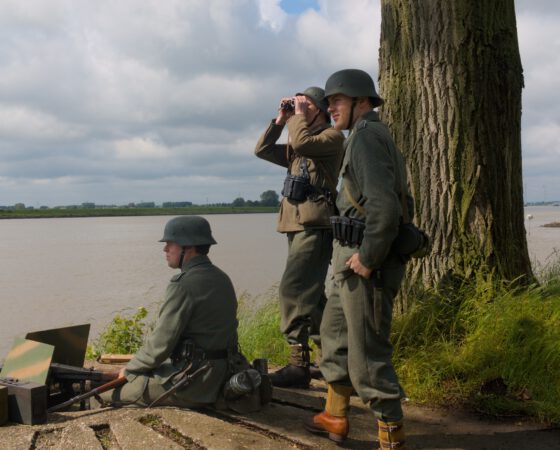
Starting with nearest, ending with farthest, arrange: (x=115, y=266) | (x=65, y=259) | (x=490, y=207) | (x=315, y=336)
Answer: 1. (x=315, y=336)
2. (x=490, y=207)
3. (x=115, y=266)
4. (x=65, y=259)

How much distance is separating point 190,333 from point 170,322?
171 millimetres

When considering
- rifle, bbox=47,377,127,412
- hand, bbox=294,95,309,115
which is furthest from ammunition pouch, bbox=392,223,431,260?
rifle, bbox=47,377,127,412

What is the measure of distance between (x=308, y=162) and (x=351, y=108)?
1103 millimetres

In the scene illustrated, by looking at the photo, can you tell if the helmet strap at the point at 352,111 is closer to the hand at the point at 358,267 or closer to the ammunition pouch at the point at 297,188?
the hand at the point at 358,267

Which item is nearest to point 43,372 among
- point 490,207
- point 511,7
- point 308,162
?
point 308,162

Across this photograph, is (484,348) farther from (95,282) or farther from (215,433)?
(95,282)

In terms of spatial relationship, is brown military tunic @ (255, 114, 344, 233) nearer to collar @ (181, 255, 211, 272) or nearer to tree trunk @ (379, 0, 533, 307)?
collar @ (181, 255, 211, 272)

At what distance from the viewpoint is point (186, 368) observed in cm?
395

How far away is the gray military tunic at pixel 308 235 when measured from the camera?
4.41m

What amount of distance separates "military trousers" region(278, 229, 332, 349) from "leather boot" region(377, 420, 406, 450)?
117 centimetres

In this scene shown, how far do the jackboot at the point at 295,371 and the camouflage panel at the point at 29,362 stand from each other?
1588 mm

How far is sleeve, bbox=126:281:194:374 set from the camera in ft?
12.7

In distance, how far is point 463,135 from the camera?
545cm

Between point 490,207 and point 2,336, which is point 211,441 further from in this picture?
point 2,336
